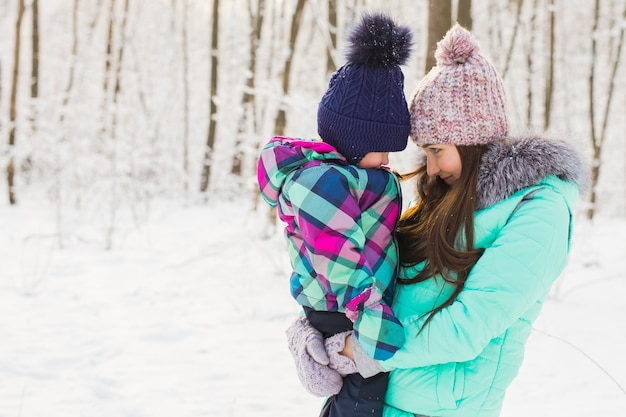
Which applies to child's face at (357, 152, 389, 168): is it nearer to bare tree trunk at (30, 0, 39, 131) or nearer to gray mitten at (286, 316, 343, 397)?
gray mitten at (286, 316, 343, 397)

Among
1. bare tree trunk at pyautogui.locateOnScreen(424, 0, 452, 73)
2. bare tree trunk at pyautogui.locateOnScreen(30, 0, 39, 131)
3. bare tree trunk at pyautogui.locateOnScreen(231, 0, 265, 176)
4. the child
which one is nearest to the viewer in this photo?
the child

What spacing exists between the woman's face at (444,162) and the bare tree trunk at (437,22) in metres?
2.09

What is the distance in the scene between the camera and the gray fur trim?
1.38 m

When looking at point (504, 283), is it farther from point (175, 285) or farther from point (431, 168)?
point (175, 285)

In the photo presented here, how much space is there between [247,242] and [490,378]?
15.9ft

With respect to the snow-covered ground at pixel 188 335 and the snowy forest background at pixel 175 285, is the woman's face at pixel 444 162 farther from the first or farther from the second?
the snow-covered ground at pixel 188 335

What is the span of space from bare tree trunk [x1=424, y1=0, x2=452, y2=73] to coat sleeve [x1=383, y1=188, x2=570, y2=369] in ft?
7.90

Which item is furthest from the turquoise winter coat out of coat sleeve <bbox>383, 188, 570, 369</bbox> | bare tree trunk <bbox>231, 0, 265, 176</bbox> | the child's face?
bare tree trunk <bbox>231, 0, 265, 176</bbox>

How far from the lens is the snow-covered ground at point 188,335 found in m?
3.17

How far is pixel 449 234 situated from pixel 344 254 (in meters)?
→ 0.30

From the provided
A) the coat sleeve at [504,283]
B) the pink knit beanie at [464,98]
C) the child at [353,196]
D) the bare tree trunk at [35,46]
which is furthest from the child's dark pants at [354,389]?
the bare tree trunk at [35,46]

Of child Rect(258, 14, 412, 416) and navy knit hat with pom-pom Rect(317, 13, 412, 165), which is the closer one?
child Rect(258, 14, 412, 416)

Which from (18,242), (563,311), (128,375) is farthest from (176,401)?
(18,242)

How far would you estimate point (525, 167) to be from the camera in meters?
1.38
